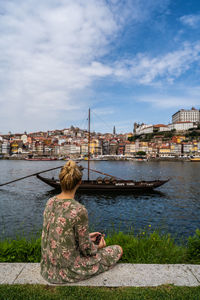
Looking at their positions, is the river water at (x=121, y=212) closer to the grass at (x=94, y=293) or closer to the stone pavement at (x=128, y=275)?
the stone pavement at (x=128, y=275)

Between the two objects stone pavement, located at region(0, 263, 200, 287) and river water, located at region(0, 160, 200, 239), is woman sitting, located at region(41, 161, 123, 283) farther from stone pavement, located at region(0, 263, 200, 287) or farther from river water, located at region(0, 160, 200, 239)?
river water, located at region(0, 160, 200, 239)

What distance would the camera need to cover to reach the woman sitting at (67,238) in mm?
3170

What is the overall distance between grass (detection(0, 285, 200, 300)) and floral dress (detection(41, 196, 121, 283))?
185 mm

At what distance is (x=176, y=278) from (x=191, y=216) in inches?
688

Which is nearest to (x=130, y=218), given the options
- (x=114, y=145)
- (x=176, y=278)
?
(x=176, y=278)

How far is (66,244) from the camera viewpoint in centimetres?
325

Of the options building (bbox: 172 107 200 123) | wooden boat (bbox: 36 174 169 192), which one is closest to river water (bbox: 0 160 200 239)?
wooden boat (bbox: 36 174 169 192)

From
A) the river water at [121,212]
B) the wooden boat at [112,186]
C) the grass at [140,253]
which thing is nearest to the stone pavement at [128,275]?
the grass at [140,253]

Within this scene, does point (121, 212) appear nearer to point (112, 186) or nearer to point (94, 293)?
point (112, 186)

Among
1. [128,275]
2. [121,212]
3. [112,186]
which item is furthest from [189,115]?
[128,275]

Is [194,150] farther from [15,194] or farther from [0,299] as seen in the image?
A: [0,299]

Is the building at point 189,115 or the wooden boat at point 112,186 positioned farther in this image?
the building at point 189,115

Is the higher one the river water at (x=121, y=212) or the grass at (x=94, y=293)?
the grass at (x=94, y=293)

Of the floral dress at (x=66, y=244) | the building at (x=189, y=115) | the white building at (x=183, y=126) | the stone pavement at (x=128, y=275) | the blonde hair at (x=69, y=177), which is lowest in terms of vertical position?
the stone pavement at (x=128, y=275)
